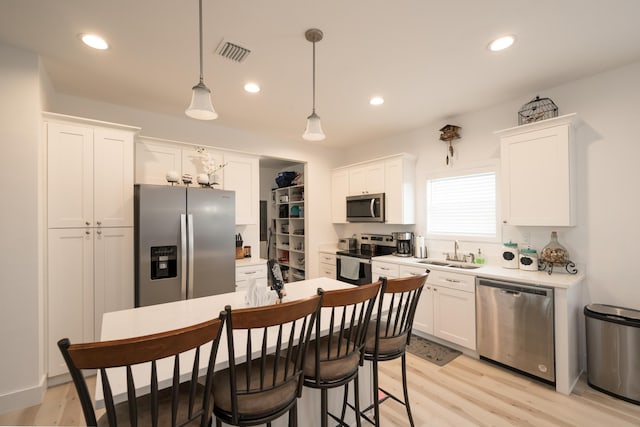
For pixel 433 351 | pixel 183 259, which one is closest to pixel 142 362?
pixel 183 259

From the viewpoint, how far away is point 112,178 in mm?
2711

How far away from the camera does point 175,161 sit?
3373mm

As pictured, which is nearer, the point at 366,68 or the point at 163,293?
the point at 366,68

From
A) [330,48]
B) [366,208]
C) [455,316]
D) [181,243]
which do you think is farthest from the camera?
[366,208]

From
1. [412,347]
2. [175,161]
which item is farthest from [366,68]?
[412,347]

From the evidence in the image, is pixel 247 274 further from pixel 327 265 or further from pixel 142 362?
pixel 142 362

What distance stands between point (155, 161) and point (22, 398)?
92.1 inches

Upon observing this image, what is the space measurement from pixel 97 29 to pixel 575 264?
446 cm

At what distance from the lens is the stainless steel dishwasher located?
2402mm

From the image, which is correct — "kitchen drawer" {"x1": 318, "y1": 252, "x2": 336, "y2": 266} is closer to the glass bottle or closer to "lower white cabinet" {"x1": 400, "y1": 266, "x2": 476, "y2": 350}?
"lower white cabinet" {"x1": 400, "y1": 266, "x2": 476, "y2": 350}

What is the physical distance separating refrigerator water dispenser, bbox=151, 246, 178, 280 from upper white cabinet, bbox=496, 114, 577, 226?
11.4ft

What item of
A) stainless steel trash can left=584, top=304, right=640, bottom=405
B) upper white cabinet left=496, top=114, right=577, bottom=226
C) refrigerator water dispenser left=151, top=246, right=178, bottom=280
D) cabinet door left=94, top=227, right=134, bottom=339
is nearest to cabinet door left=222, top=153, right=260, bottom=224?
refrigerator water dispenser left=151, top=246, right=178, bottom=280

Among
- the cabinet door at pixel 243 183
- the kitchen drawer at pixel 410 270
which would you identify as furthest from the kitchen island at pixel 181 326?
the cabinet door at pixel 243 183

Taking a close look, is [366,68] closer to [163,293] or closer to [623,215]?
[623,215]
